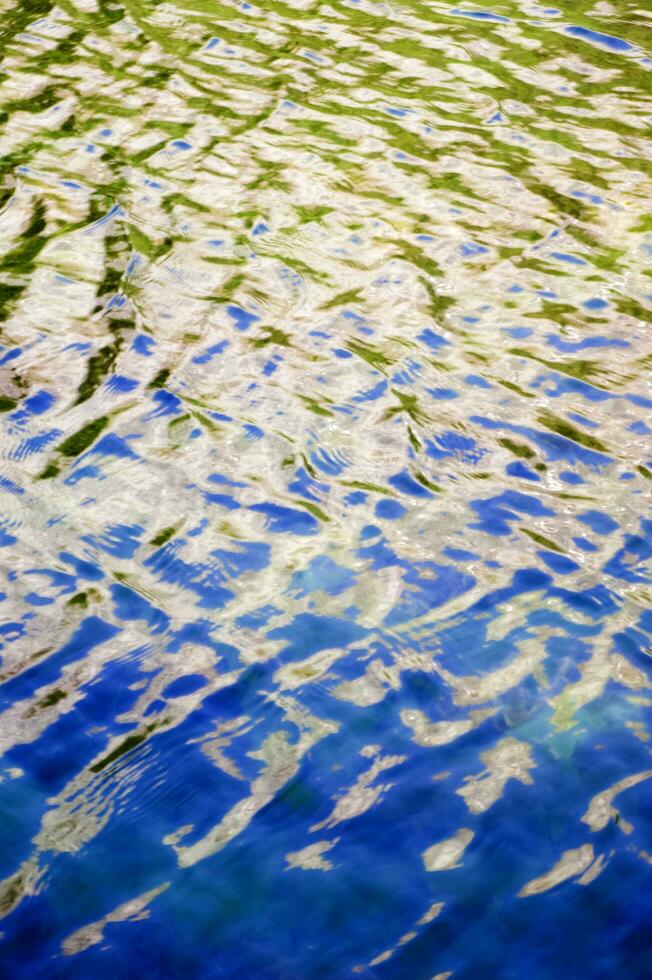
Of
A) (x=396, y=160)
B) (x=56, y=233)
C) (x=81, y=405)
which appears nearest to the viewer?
(x=81, y=405)

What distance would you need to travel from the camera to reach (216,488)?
399 centimetres

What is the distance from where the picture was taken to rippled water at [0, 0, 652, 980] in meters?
2.71

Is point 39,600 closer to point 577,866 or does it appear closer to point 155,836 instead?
point 155,836

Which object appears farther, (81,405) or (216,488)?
(81,405)

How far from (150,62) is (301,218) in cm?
272

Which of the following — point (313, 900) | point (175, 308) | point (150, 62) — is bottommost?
point (313, 900)

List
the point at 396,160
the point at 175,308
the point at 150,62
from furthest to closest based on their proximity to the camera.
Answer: the point at 150,62, the point at 396,160, the point at 175,308

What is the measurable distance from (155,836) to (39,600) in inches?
39.0

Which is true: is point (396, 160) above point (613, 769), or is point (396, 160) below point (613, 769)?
above

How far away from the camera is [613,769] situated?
9.86 ft

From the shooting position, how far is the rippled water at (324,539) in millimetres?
2707

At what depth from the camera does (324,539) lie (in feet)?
12.4

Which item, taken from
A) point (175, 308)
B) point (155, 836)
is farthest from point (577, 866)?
point (175, 308)

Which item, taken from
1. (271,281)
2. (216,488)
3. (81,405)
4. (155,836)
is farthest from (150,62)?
(155,836)
